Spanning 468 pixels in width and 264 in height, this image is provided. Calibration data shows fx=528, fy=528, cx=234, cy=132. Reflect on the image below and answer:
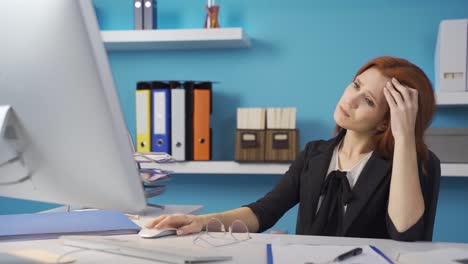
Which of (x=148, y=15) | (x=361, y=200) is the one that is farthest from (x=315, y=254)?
(x=148, y=15)

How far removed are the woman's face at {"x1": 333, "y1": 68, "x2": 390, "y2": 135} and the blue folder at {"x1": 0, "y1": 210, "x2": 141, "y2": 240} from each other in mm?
668

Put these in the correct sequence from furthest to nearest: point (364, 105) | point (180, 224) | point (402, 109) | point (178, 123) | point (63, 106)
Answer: point (178, 123) < point (364, 105) < point (402, 109) < point (180, 224) < point (63, 106)

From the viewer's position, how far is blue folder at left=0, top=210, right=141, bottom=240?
3.68 ft

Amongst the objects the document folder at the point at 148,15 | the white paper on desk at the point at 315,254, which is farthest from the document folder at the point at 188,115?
the white paper on desk at the point at 315,254

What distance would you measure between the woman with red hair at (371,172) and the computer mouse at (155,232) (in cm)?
16

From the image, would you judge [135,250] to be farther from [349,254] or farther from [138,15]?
[138,15]

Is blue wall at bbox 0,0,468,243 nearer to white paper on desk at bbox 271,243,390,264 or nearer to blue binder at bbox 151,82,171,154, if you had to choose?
blue binder at bbox 151,82,171,154

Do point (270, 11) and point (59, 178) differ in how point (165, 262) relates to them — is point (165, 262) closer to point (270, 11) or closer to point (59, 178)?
point (59, 178)

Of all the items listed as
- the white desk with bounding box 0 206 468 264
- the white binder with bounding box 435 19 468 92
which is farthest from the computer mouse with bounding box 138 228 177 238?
the white binder with bounding box 435 19 468 92

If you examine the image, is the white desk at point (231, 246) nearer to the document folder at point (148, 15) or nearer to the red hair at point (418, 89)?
the red hair at point (418, 89)

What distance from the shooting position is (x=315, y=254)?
97 cm

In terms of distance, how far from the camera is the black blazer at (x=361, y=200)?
1.42m

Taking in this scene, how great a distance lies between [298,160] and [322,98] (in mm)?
1109

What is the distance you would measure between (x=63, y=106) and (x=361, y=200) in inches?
37.1
